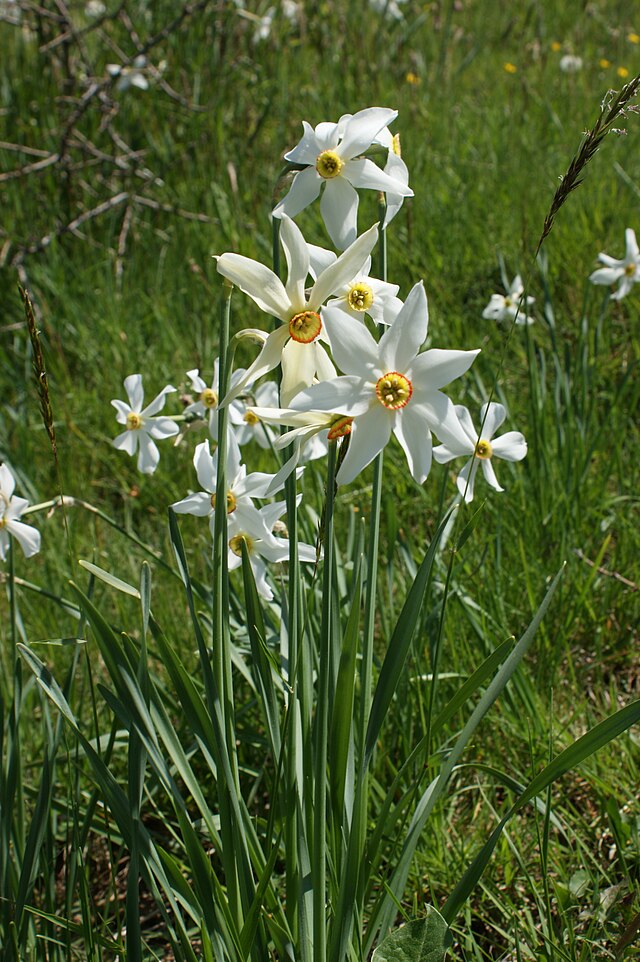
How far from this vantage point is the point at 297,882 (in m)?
1.19

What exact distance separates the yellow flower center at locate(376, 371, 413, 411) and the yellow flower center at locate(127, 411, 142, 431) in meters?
1.01

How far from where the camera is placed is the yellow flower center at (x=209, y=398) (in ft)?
5.50

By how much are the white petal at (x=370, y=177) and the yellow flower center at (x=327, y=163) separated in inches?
0.6

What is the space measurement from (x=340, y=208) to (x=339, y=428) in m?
0.36

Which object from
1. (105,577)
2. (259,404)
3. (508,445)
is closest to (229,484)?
(105,577)

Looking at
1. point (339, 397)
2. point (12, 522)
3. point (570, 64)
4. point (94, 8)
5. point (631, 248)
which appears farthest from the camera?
point (94, 8)

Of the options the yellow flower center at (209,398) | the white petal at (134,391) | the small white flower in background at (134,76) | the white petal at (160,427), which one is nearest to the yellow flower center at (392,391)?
the yellow flower center at (209,398)

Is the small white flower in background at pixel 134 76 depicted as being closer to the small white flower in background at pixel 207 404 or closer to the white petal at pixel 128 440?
the white petal at pixel 128 440

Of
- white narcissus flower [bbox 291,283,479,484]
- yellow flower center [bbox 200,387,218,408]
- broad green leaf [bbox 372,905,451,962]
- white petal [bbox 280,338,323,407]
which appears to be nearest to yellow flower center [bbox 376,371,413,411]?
white narcissus flower [bbox 291,283,479,484]

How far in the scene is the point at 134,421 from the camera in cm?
188

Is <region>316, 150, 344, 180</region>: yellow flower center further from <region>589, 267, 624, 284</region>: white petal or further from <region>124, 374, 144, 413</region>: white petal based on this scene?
<region>589, 267, 624, 284</region>: white petal

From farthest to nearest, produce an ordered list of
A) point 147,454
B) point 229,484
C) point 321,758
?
point 147,454 < point 229,484 < point 321,758

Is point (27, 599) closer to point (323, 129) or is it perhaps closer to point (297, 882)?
point (297, 882)

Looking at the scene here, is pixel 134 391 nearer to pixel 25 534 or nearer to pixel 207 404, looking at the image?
pixel 207 404
